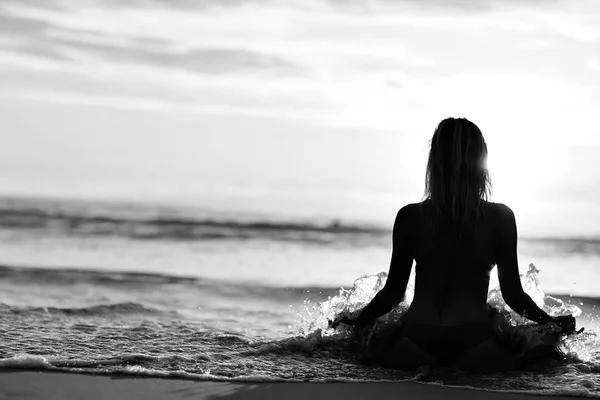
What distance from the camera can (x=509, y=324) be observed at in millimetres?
4941

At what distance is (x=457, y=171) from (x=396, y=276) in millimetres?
721

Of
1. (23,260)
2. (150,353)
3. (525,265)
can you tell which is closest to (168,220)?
(23,260)

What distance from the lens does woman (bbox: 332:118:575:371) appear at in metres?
4.57

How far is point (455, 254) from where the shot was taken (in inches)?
183

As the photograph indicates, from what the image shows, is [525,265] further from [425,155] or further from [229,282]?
[425,155]

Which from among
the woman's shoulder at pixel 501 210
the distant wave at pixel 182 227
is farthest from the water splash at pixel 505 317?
the distant wave at pixel 182 227

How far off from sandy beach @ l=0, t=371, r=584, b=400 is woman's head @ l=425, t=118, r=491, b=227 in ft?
3.20

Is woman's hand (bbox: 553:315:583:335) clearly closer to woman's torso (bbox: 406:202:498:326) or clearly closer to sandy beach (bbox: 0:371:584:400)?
woman's torso (bbox: 406:202:498:326)

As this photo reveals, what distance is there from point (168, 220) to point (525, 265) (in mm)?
9113

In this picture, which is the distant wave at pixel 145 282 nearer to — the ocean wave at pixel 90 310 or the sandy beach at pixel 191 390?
the ocean wave at pixel 90 310

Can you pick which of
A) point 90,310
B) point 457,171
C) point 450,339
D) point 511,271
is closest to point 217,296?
point 90,310

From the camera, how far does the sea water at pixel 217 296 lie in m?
4.69

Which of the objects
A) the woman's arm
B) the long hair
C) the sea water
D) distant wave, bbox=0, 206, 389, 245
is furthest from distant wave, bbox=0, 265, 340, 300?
distant wave, bbox=0, 206, 389, 245

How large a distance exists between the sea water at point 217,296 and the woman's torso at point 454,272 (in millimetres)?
336
